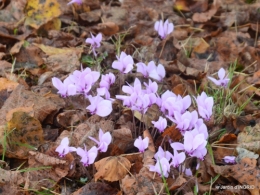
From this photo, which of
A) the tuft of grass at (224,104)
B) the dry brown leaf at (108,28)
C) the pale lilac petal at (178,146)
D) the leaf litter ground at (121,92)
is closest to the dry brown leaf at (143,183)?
the leaf litter ground at (121,92)

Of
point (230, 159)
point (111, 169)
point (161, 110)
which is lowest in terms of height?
point (230, 159)

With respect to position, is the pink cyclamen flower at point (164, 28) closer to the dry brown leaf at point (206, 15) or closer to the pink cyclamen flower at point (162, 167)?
the dry brown leaf at point (206, 15)

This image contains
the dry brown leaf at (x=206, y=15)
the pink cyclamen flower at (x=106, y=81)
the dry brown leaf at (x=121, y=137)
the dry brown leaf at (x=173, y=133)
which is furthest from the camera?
the dry brown leaf at (x=206, y=15)

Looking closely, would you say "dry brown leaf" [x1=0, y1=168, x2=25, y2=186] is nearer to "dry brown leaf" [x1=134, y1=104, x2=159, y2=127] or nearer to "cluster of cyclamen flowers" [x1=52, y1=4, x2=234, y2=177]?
"cluster of cyclamen flowers" [x1=52, y1=4, x2=234, y2=177]

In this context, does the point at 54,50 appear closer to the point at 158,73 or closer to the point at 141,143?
the point at 158,73

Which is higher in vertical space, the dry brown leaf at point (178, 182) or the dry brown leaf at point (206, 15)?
the dry brown leaf at point (178, 182)

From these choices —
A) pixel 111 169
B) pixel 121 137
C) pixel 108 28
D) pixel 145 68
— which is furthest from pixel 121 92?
pixel 108 28
